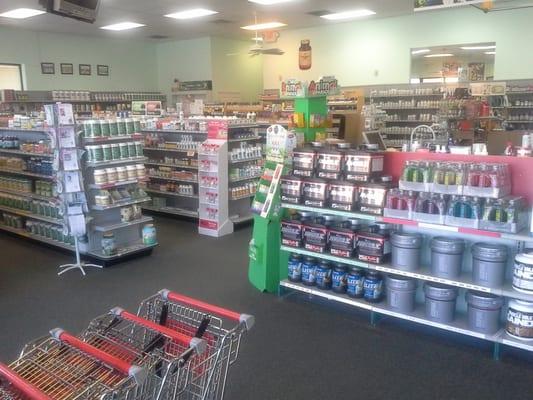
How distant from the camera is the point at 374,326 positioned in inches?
167

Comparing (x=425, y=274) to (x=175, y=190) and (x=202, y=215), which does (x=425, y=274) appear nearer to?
(x=202, y=215)

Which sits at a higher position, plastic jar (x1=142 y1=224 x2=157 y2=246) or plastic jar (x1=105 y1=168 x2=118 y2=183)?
plastic jar (x1=105 y1=168 x2=118 y2=183)

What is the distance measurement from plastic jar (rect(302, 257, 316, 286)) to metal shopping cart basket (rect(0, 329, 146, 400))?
2.87 metres

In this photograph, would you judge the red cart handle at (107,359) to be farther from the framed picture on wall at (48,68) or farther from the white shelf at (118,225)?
the framed picture on wall at (48,68)

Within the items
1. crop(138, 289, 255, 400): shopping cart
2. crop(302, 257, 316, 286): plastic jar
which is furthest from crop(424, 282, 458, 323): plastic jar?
crop(138, 289, 255, 400): shopping cart

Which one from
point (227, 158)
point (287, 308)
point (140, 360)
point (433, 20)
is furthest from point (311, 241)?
point (433, 20)

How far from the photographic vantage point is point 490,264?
3.60 metres

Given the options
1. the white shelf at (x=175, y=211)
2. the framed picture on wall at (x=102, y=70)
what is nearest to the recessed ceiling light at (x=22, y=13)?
the framed picture on wall at (x=102, y=70)

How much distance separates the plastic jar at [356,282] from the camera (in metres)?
4.31

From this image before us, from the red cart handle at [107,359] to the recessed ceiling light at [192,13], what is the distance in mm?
10222

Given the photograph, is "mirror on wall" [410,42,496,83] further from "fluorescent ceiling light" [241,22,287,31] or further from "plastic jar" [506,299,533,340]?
"plastic jar" [506,299,533,340]

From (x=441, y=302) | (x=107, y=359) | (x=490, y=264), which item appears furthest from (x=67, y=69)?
(x=107, y=359)

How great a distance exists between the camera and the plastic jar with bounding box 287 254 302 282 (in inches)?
186

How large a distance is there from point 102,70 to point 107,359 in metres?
14.3
